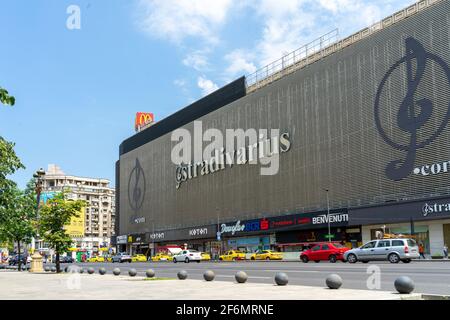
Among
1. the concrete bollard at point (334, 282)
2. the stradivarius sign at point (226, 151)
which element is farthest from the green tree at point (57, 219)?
the stradivarius sign at point (226, 151)

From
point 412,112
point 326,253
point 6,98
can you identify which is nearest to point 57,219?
point 326,253

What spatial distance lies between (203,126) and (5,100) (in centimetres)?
8360

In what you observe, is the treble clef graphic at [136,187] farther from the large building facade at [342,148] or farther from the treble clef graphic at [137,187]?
the large building facade at [342,148]

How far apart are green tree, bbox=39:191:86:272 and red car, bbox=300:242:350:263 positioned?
1908 cm

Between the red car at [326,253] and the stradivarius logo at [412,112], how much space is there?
14.5m

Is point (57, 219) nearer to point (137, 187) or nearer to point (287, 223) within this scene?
point (287, 223)

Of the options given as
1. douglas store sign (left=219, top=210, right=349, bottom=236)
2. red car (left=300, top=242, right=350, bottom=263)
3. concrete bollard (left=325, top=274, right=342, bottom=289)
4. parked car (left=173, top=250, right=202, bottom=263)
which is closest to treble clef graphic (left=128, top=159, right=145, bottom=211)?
douglas store sign (left=219, top=210, right=349, bottom=236)

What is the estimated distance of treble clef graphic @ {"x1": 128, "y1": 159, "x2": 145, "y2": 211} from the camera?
112 meters

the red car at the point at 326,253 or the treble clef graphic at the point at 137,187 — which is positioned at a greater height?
the treble clef graphic at the point at 137,187

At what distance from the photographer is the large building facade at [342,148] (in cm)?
5034

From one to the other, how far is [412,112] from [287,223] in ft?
75.0

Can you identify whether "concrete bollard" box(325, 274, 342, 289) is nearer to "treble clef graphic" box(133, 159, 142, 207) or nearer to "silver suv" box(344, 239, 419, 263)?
"silver suv" box(344, 239, 419, 263)

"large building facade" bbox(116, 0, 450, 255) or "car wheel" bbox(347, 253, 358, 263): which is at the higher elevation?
"large building facade" bbox(116, 0, 450, 255)

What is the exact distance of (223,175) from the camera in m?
84.6
